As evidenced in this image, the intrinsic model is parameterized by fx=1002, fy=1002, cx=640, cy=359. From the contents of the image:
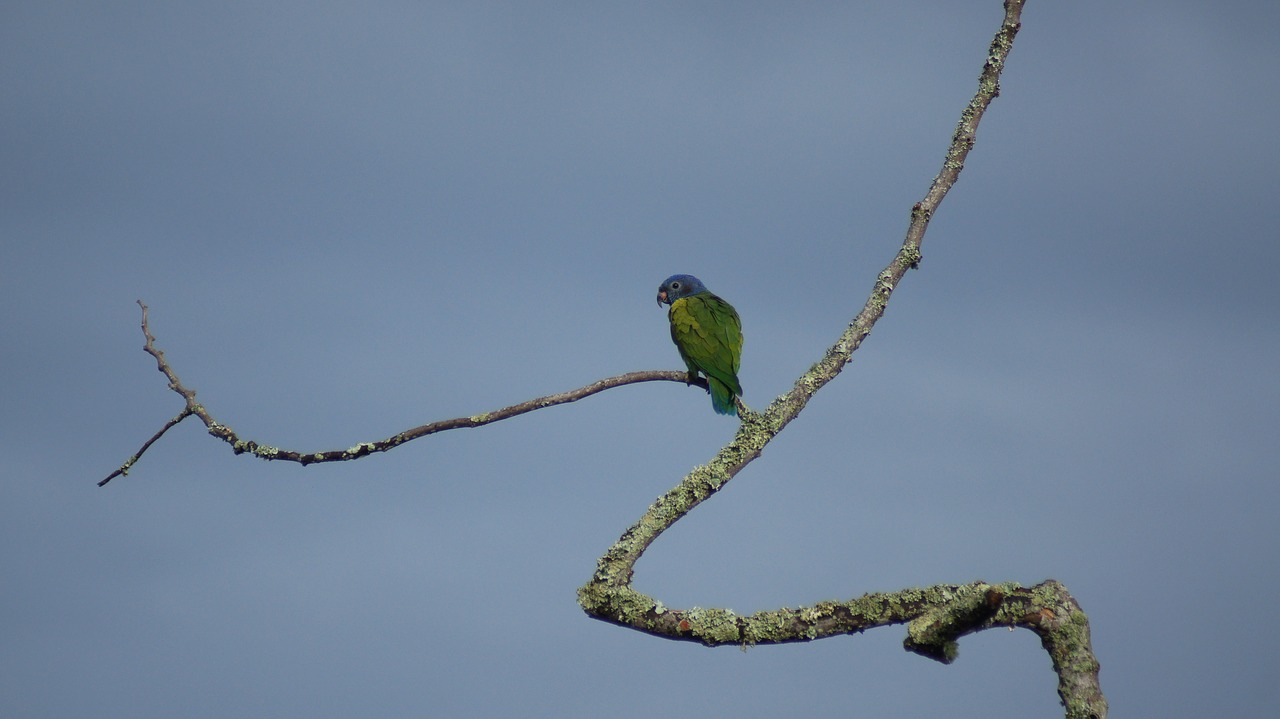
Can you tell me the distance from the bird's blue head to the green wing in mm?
1501

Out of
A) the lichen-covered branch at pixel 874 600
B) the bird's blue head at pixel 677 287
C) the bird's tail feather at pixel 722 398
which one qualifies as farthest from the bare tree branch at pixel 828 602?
the bird's blue head at pixel 677 287

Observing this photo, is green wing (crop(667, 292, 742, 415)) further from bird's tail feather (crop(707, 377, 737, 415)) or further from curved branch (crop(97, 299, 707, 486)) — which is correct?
curved branch (crop(97, 299, 707, 486))

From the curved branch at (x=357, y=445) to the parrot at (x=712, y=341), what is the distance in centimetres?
307

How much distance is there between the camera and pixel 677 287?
1098cm

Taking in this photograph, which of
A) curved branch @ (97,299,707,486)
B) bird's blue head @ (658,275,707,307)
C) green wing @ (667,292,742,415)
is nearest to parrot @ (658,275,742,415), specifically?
green wing @ (667,292,742,415)

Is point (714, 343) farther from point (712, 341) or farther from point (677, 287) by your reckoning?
point (677, 287)

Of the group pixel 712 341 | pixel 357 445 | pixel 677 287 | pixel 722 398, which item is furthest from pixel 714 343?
pixel 357 445

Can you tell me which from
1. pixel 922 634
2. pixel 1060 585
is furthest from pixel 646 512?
pixel 1060 585

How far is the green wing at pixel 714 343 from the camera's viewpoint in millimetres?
8477

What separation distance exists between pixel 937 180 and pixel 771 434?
1.51m

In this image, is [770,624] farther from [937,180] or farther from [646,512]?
[937,180]

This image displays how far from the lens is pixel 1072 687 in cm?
341

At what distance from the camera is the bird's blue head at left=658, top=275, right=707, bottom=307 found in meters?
10.7

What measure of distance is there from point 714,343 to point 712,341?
0.03m
